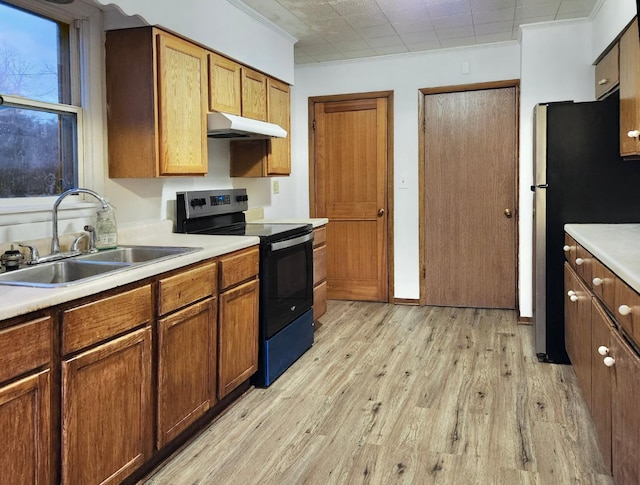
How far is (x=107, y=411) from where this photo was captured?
72.5 inches

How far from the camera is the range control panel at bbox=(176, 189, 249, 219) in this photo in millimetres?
3240

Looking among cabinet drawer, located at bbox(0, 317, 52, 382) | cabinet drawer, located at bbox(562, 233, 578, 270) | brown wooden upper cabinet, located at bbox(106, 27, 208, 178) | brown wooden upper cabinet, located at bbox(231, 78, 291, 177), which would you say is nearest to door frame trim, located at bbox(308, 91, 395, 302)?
brown wooden upper cabinet, located at bbox(231, 78, 291, 177)

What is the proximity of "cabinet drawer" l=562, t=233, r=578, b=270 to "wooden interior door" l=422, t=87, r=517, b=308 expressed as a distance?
1.51 metres

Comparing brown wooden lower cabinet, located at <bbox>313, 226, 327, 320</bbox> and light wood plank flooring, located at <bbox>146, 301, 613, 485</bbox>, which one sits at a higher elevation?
brown wooden lower cabinet, located at <bbox>313, 226, 327, 320</bbox>

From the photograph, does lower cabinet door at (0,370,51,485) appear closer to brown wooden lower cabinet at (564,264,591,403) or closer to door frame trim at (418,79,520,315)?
brown wooden lower cabinet at (564,264,591,403)

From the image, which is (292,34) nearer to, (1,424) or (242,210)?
(242,210)

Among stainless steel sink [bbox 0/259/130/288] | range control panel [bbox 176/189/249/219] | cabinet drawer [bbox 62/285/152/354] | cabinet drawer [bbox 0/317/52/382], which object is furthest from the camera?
range control panel [bbox 176/189/249/219]

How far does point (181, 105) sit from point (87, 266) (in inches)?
39.9

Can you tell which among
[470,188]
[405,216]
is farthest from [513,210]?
[405,216]

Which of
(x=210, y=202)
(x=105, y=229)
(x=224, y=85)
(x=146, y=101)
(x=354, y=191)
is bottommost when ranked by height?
(x=105, y=229)

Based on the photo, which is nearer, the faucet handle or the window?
the faucet handle

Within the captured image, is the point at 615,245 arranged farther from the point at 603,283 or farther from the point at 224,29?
the point at 224,29

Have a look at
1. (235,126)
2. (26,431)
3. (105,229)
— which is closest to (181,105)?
(235,126)

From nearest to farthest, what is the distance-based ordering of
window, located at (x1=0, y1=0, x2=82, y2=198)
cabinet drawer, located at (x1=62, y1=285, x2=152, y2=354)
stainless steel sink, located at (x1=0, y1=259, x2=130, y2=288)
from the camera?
cabinet drawer, located at (x1=62, y1=285, x2=152, y2=354)
stainless steel sink, located at (x1=0, y1=259, x2=130, y2=288)
window, located at (x1=0, y1=0, x2=82, y2=198)
